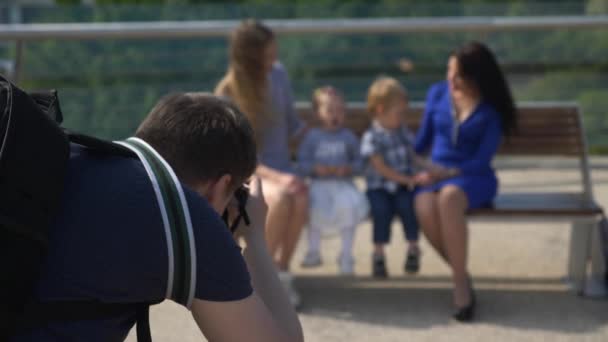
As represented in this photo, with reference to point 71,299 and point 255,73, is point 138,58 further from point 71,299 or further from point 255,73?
point 71,299

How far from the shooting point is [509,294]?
503 cm

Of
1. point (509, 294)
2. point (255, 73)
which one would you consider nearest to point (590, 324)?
point (509, 294)

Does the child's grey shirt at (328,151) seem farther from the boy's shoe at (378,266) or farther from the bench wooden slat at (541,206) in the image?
the bench wooden slat at (541,206)

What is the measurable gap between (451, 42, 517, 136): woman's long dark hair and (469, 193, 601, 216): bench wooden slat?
473 millimetres

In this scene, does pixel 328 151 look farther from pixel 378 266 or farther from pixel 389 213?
pixel 378 266

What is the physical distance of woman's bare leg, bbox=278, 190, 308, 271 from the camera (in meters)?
4.92

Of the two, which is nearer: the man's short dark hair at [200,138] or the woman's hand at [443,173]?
the man's short dark hair at [200,138]

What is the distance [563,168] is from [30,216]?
6.85 meters

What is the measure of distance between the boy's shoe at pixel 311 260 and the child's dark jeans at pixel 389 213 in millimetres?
469

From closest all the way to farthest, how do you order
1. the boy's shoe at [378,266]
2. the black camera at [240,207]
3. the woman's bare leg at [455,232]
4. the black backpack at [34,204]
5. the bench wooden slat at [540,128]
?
the black backpack at [34,204] → the black camera at [240,207] → the woman's bare leg at [455,232] → the boy's shoe at [378,266] → the bench wooden slat at [540,128]

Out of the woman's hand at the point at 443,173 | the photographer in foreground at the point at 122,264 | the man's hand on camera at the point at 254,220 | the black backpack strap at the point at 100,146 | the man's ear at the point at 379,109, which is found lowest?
the woman's hand at the point at 443,173

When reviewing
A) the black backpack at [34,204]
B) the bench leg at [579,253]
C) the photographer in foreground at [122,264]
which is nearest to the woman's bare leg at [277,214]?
the bench leg at [579,253]

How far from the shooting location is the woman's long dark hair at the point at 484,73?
5.03 meters

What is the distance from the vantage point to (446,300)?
4934mm
